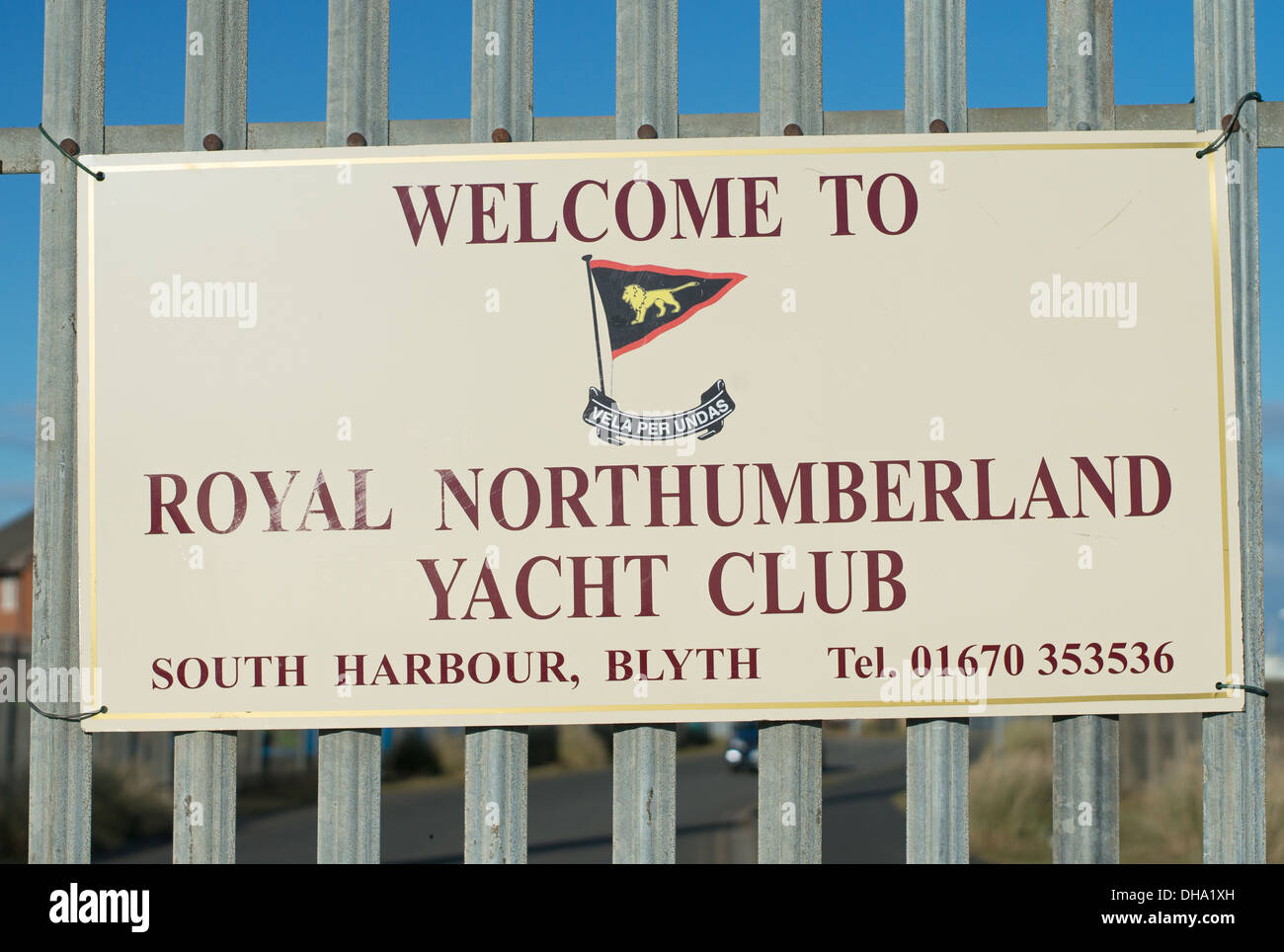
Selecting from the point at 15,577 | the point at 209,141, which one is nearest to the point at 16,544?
the point at 15,577

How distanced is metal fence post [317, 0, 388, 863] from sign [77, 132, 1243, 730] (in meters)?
0.15

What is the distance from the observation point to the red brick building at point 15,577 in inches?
1093

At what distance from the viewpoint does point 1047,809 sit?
Answer: 36.5 feet

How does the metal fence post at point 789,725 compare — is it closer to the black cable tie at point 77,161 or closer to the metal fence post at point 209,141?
the metal fence post at point 209,141

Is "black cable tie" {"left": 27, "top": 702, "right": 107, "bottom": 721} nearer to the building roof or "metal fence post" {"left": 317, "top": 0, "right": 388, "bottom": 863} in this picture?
"metal fence post" {"left": 317, "top": 0, "right": 388, "bottom": 863}

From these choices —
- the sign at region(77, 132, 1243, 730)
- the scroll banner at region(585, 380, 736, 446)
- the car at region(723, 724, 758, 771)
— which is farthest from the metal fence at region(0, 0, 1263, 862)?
the car at region(723, 724, 758, 771)

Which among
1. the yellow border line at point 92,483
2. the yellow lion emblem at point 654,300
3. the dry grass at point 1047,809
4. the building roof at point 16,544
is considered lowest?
the dry grass at point 1047,809

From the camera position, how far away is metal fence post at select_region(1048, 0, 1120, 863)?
148 inches

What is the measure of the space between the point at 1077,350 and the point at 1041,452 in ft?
1.26

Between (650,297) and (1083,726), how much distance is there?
7.10 feet

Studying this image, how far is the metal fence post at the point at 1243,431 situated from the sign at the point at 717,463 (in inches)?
3.5

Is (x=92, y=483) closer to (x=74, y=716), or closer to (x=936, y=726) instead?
(x=74, y=716)

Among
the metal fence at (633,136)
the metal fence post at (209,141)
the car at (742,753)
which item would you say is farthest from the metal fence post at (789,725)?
the car at (742,753)
